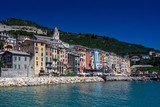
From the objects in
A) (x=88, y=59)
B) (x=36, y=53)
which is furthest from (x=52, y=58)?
(x=88, y=59)

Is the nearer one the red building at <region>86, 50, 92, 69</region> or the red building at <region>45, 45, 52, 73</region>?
the red building at <region>45, 45, 52, 73</region>

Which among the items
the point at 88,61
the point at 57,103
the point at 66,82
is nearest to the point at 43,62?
the point at 66,82

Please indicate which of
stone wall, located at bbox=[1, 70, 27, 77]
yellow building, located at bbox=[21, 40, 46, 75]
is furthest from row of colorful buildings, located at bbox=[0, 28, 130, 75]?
stone wall, located at bbox=[1, 70, 27, 77]

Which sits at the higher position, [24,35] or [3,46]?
[24,35]

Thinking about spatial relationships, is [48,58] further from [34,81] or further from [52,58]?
[34,81]

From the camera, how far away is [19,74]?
59531 millimetres

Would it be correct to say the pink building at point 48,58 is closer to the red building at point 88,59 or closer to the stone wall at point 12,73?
the stone wall at point 12,73

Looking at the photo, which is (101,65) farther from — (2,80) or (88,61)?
(2,80)

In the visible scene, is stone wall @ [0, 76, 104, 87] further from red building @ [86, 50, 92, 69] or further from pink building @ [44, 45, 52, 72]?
red building @ [86, 50, 92, 69]

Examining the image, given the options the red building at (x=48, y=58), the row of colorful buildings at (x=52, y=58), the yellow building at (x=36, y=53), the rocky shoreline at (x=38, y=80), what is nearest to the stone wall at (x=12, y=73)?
the row of colorful buildings at (x=52, y=58)

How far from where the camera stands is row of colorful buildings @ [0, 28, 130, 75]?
63772mm

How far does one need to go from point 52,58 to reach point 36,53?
9.23 meters

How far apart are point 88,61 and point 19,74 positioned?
46.1 m

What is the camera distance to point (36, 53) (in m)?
67.2
